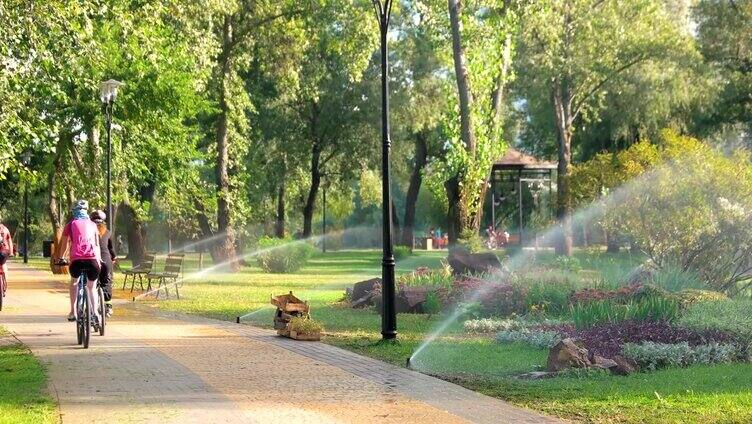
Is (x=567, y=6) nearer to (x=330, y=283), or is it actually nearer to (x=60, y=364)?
(x=330, y=283)

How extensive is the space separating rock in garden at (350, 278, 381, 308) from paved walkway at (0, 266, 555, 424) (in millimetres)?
5135

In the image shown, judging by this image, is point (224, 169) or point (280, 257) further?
point (224, 169)

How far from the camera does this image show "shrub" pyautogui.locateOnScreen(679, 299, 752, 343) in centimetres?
1271

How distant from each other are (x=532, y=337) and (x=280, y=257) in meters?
26.6

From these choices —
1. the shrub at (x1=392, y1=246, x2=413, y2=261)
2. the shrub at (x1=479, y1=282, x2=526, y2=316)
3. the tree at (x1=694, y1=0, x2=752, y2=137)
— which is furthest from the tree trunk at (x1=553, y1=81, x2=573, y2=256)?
the shrub at (x1=479, y1=282, x2=526, y2=316)

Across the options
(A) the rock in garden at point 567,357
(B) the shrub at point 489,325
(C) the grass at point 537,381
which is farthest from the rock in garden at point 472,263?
(A) the rock in garden at point 567,357

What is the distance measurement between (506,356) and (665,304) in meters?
2.86

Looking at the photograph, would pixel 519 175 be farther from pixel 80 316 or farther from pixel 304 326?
pixel 80 316

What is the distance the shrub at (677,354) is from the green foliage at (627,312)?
1806 millimetres

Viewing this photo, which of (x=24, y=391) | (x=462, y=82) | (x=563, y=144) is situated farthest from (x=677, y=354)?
(x=563, y=144)

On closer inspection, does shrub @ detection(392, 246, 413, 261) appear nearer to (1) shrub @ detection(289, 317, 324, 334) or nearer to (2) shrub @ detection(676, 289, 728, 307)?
(2) shrub @ detection(676, 289, 728, 307)

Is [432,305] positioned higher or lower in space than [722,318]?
lower

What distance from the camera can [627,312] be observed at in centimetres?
1437

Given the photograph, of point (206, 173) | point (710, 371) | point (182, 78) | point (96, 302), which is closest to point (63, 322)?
point (96, 302)
